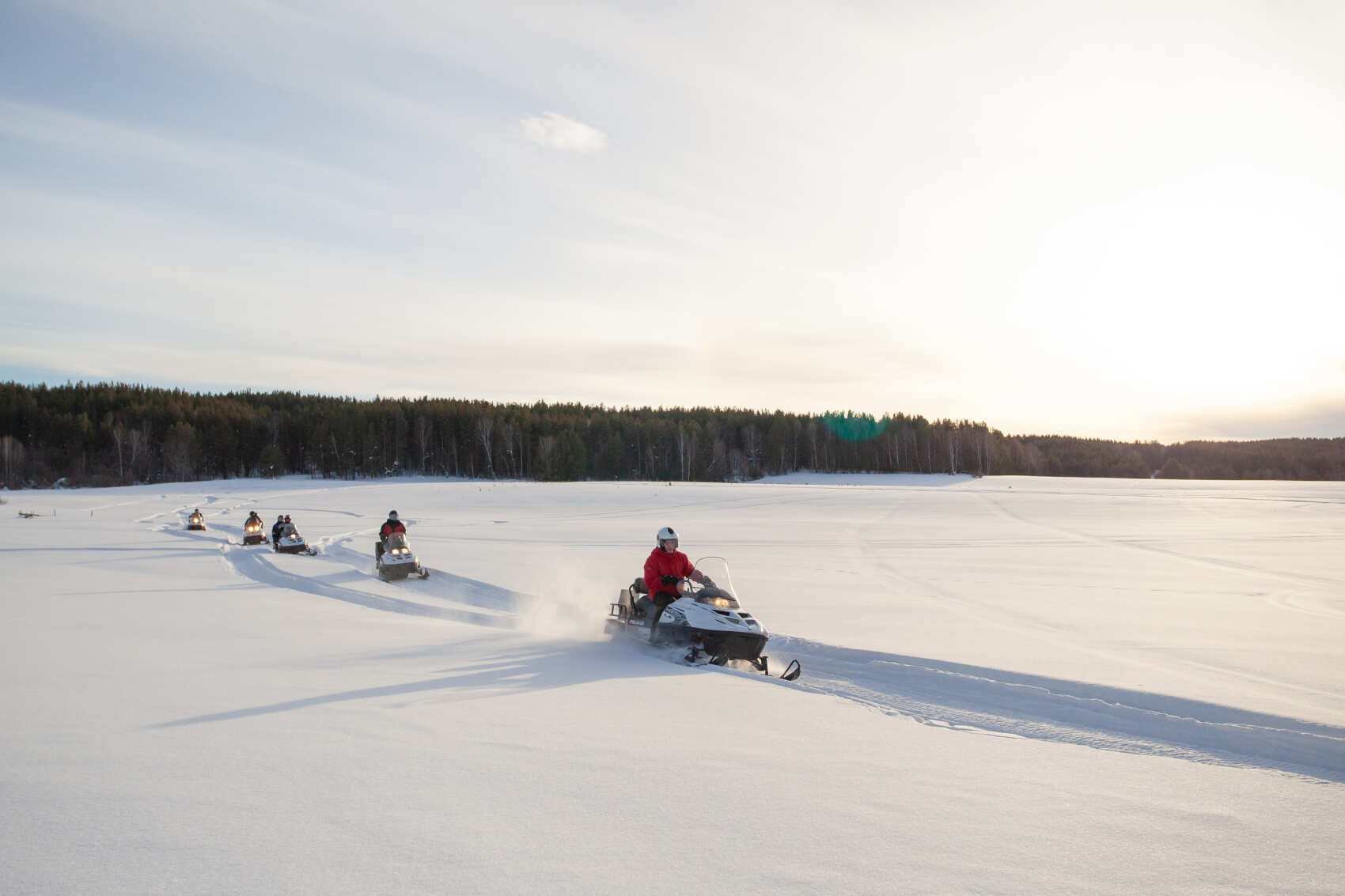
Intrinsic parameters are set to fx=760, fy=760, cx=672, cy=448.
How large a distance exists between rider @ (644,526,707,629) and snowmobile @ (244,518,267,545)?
16.8m

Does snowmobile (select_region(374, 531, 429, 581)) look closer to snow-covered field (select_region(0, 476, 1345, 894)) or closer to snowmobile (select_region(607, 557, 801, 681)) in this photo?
snow-covered field (select_region(0, 476, 1345, 894))

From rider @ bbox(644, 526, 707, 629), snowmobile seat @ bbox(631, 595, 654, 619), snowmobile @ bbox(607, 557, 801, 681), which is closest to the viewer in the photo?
snowmobile @ bbox(607, 557, 801, 681)

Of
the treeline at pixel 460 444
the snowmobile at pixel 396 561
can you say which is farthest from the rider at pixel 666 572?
the treeline at pixel 460 444

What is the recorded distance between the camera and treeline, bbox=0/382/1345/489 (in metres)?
79.3

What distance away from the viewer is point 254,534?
22.4 metres

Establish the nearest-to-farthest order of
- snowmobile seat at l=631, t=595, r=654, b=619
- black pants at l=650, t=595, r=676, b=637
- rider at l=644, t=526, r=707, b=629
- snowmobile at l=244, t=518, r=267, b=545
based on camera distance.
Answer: black pants at l=650, t=595, r=676, b=637, rider at l=644, t=526, r=707, b=629, snowmobile seat at l=631, t=595, r=654, b=619, snowmobile at l=244, t=518, r=267, b=545

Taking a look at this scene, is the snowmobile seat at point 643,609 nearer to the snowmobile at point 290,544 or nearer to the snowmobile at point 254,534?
the snowmobile at point 290,544

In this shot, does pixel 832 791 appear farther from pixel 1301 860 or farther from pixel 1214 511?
pixel 1214 511

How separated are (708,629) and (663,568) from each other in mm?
1948

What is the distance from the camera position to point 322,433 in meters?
80.2

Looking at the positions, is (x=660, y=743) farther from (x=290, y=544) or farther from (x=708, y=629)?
(x=290, y=544)

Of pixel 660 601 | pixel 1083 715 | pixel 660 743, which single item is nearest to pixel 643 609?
pixel 660 601

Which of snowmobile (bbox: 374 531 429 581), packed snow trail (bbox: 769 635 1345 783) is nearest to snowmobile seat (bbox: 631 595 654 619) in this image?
packed snow trail (bbox: 769 635 1345 783)

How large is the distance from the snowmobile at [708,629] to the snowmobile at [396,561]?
25.4 ft
